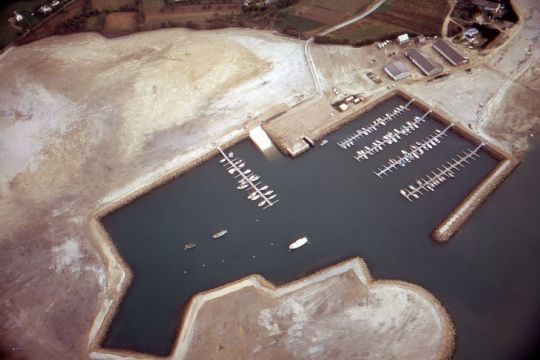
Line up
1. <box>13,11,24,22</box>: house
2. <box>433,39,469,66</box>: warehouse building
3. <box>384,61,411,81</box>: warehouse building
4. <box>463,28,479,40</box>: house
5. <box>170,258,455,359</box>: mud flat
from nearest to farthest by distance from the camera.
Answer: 1. <box>170,258,455,359</box>: mud flat
2. <box>384,61,411,81</box>: warehouse building
3. <box>433,39,469,66</box>: warehouse building
4. <box>463,28,479,40</box>: house
5. <box>13,11,24,22</box>: house

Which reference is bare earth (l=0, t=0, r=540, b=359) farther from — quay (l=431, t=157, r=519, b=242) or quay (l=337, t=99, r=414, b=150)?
quay (l=431, t=157, r=519, b=242)

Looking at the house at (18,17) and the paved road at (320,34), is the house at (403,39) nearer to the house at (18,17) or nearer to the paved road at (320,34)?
the paved road at (320,34)

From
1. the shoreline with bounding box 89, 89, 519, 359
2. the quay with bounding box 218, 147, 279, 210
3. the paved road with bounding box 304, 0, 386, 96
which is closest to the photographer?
the shoreline with bounding box 89, 89, 519, 359

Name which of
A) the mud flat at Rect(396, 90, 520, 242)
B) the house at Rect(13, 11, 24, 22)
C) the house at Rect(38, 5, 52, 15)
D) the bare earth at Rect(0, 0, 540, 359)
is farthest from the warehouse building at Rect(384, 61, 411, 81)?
the house at Rect(13, 11, 24, 22)

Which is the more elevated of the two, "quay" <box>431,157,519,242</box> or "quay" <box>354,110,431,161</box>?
"quay" <box>354,110,431,161</box>

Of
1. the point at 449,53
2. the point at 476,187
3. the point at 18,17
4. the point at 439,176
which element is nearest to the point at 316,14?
the point at 449,53

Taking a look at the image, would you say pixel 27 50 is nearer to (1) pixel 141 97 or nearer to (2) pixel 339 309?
(1) pixel 141 97
